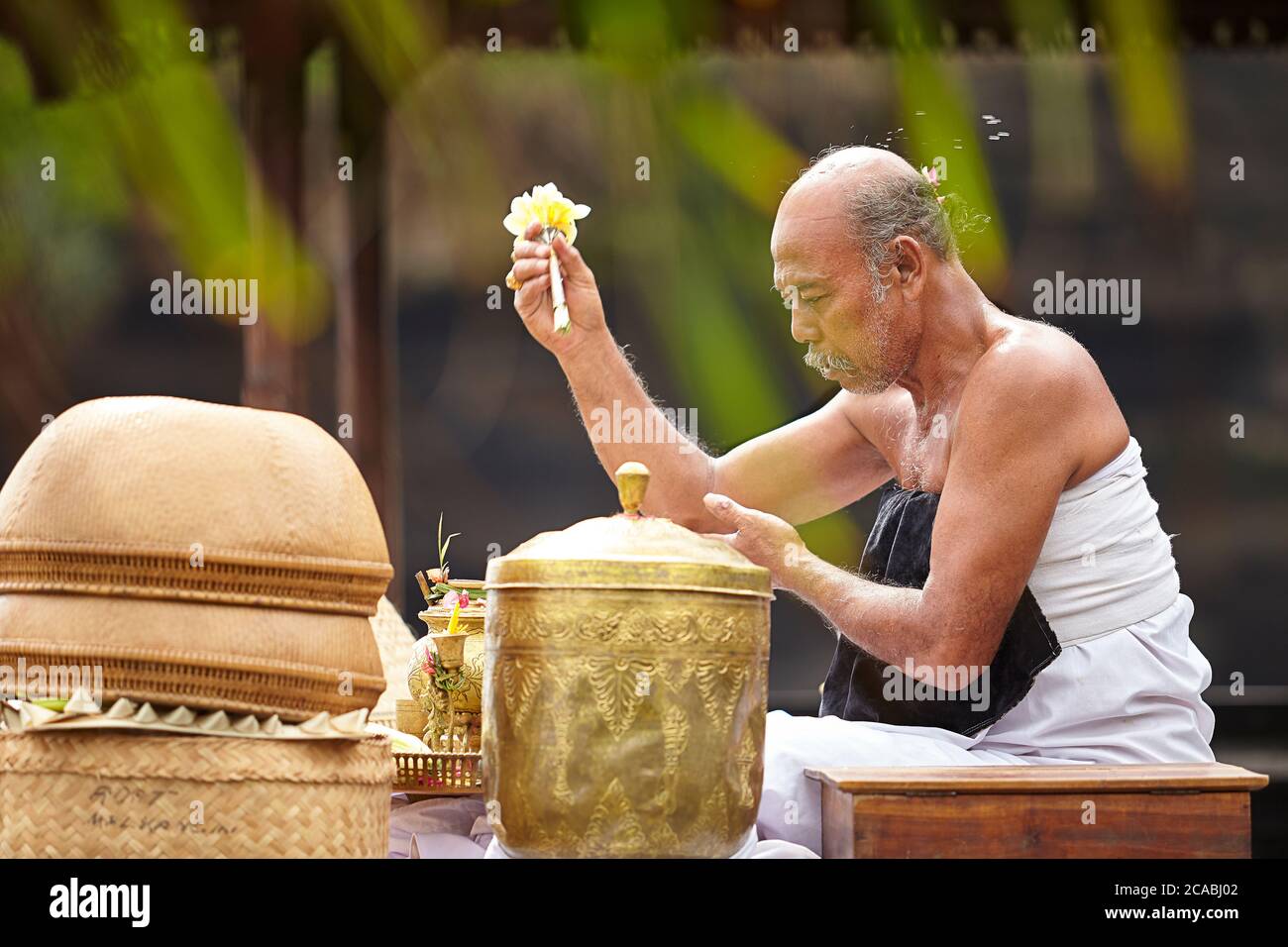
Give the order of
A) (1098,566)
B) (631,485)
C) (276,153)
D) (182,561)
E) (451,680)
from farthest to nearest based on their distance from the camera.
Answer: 1. (276,153)
2. (451,680)
3. (1098,566)
4. (631,485)
5. (182,561)

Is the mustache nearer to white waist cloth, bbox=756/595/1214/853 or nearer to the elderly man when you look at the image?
the elderly man

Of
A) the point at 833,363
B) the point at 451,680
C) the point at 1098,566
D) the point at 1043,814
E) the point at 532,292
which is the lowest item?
the point at 1043,814

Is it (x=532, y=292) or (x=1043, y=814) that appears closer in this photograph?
(x=1043, y=814)

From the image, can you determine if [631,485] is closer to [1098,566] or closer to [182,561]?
[182,561]

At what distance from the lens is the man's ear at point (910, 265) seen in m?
2.55

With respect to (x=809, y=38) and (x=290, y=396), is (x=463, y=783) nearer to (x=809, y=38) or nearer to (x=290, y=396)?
(x=290, y=396)

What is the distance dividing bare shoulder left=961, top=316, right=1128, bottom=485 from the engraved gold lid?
2.48 ft

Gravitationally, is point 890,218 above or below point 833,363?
above

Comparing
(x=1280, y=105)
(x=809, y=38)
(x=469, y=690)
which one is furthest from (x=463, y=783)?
(x=1280, y=105)

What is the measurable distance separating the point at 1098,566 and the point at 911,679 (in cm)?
36

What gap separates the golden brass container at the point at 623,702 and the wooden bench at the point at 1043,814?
0.68 ft

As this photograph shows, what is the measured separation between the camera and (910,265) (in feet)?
8.45

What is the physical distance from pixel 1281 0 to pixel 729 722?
434 centimetres

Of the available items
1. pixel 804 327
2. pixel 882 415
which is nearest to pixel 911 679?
pixel 804 327
